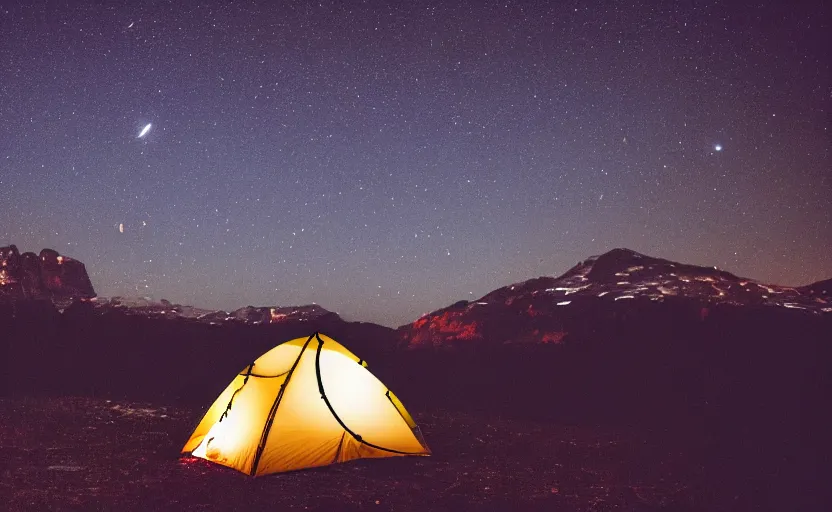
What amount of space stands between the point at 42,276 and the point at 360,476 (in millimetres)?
156352

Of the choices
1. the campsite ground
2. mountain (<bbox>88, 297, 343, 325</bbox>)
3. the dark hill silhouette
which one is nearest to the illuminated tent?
the campsite ground

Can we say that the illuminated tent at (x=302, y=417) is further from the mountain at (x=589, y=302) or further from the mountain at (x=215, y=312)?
the mountain at (x=215, y=312)

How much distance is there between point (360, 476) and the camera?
330 inches

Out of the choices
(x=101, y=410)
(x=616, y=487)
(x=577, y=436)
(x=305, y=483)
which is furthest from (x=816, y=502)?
(x=101, y=410)

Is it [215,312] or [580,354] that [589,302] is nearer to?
[580,354]

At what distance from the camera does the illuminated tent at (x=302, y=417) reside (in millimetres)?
8352

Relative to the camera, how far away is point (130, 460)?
9094 millimetres

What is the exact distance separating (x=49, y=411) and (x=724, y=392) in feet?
136

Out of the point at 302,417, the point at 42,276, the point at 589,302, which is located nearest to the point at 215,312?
the point at 42,276

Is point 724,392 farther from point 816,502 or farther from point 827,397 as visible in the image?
point 816,502

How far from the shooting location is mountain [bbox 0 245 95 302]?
11681 cm

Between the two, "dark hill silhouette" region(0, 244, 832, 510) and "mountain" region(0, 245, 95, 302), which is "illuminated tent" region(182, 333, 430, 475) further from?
"mountain" region(0, 245, 95, 302)

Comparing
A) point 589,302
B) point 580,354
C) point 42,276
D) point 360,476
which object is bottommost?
point 580,354

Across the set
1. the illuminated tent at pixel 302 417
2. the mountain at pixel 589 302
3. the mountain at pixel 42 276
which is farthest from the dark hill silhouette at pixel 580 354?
the mountain at pixel 42 276
